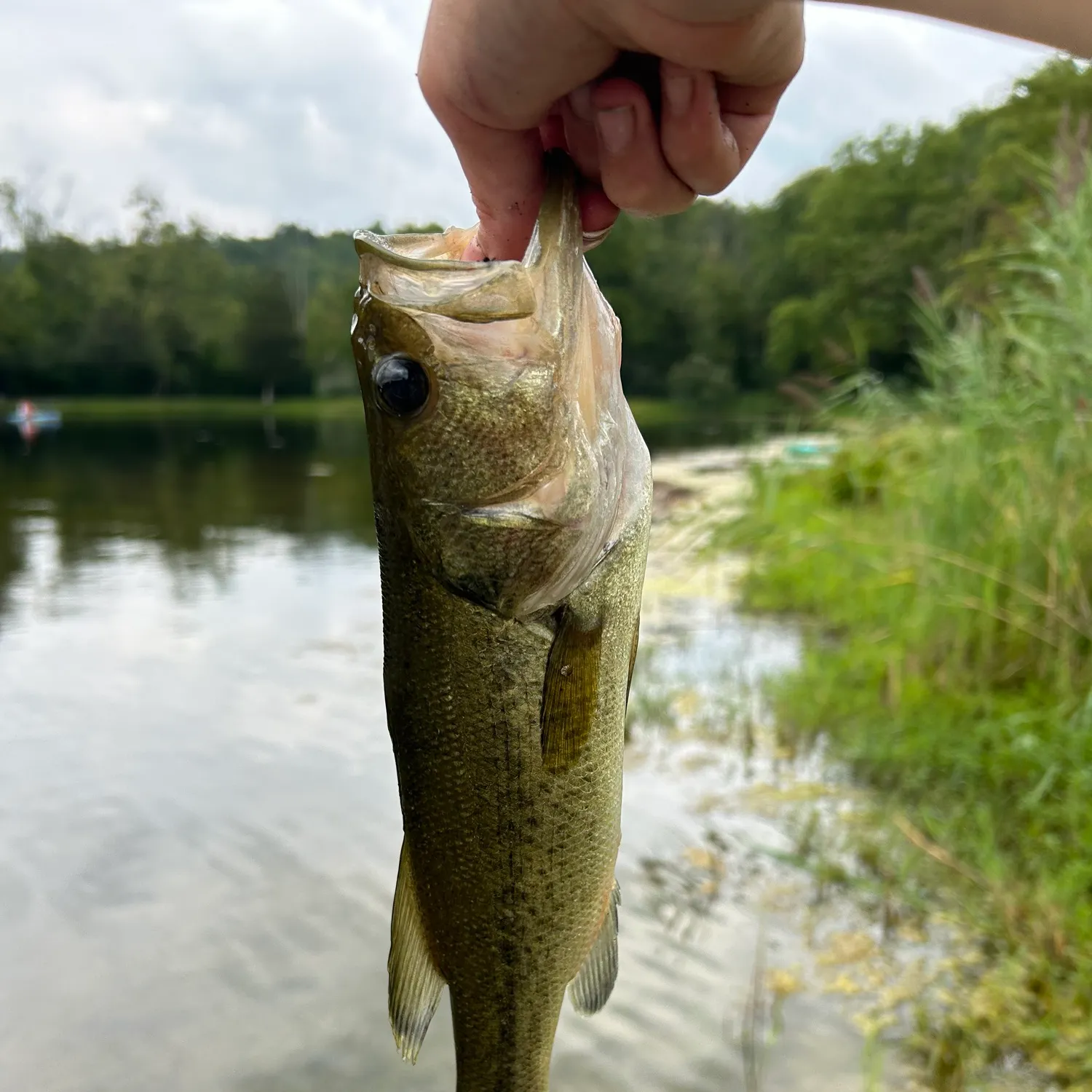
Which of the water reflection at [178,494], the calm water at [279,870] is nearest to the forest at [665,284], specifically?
the water reflection at [178,494]

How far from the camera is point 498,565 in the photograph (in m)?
1.60

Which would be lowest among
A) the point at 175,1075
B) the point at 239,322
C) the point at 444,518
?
the point at 175,1075

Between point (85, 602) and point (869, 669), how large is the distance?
8.74 meters

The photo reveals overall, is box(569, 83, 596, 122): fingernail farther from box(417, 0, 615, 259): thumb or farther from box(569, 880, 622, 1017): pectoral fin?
box(569, 880, 622, 1017): pectoral fin

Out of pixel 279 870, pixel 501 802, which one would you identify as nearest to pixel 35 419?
pixel 279 870

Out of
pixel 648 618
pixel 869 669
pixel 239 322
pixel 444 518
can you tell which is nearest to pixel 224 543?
pixel 648 618

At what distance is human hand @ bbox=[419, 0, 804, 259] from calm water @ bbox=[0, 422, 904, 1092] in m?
3.44

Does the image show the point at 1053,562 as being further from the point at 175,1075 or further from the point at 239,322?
the point at 239,322

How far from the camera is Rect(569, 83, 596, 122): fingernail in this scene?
1.40 meters

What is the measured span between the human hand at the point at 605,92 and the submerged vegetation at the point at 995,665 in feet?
11.0

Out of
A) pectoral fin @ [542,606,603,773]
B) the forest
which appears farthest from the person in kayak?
the forest

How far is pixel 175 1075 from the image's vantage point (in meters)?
4.05

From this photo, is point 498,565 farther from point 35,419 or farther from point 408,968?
point 35,419

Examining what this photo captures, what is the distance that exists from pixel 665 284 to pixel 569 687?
45.3 metres
